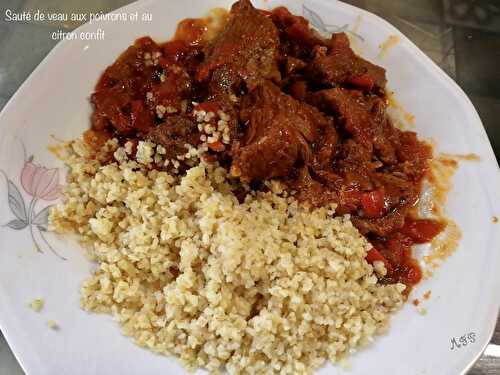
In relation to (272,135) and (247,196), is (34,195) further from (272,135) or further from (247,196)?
(272,135)

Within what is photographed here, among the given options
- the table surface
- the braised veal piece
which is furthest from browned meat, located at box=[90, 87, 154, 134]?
the table surface

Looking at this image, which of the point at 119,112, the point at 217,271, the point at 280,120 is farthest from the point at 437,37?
the point at 217,271

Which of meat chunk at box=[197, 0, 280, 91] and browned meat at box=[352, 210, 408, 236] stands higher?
meat chunk at box=[197, 0, 280, 91]

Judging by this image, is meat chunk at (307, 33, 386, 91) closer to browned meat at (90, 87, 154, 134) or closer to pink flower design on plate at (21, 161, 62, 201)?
browned meat at (90, 87, 154, 134)

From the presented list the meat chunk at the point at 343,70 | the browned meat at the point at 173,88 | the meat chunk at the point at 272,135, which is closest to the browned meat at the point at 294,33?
the meat chunk at the point at 343,70

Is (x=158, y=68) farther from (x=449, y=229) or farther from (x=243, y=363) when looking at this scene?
(x=449, y=229)

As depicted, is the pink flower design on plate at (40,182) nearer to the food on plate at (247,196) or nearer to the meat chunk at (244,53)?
the food on plate at (247,196)

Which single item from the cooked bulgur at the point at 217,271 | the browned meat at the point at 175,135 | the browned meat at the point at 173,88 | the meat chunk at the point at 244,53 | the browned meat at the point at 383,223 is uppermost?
the meat chunk at the point at 244,53
